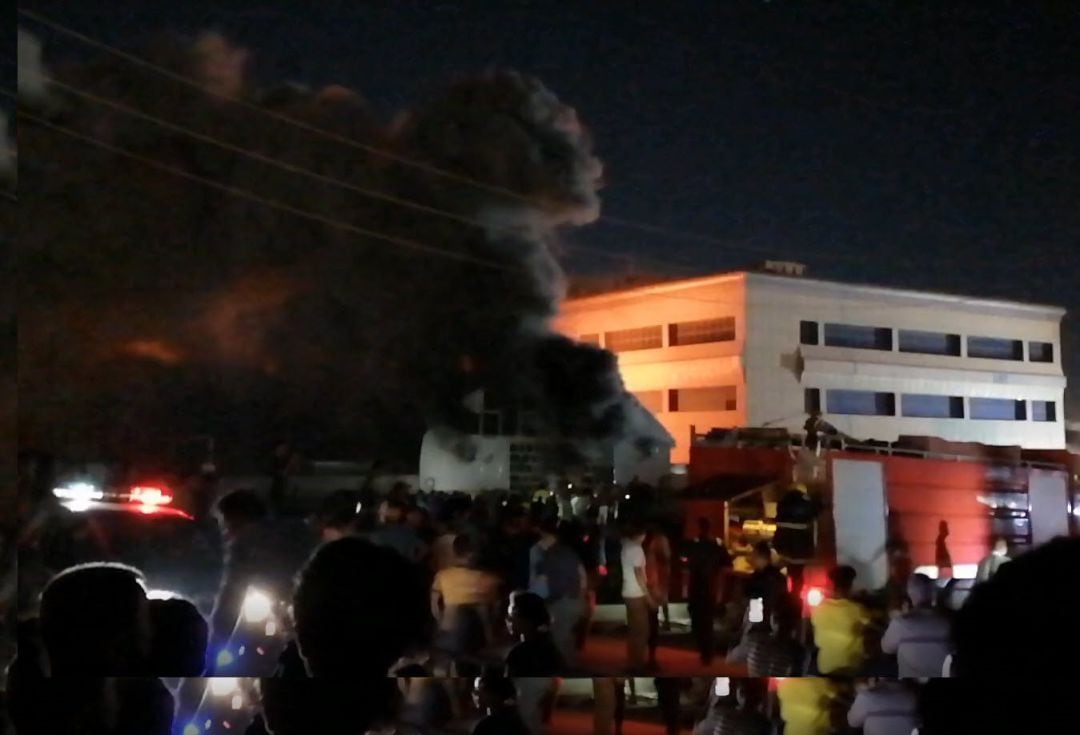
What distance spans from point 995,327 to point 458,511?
2.29 meters

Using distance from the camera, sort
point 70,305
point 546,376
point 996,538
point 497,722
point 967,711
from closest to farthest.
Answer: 1. point 967,711
2. point 497,722
3. point 996,538
4. point 546,376
5. point 70,305

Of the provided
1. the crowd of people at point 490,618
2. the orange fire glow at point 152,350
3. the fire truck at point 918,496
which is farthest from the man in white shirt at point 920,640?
the orange fire glow at point 152,350

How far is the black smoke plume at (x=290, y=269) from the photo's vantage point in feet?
13.7

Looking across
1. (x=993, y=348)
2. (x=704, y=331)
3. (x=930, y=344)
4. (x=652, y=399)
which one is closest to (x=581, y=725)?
(x=652, y=399)

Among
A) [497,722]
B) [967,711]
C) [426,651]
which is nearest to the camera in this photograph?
[967,711]

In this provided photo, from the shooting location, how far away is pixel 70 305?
5.65 metres

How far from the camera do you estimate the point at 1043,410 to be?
149 inches

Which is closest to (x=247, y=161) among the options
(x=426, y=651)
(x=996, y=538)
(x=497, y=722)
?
(x=426, y=651)

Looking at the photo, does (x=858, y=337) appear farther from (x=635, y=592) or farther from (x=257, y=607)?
(x=257, y=607)

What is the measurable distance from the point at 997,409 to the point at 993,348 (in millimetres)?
291

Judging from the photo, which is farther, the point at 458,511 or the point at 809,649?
the point at 458,511

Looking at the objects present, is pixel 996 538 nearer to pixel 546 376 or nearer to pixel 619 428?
pixel 619 428

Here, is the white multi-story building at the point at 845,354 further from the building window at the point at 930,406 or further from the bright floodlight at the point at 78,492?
the bright floodlight at the point at 78,492

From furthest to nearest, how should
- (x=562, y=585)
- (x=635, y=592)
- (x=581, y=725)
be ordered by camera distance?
(x=635, y=592) < (x=562, y=585) < (x=581, y=725)
